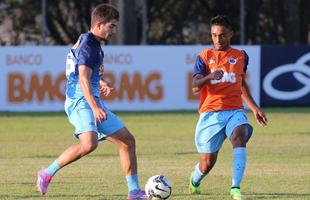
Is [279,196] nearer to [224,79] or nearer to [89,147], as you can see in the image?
[224,79]

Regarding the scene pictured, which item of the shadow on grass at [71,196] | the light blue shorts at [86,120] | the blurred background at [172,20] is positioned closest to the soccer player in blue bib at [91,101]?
the light blue shorts at [86,120]

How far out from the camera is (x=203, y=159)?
11711 mm

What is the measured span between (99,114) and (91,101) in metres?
0.19

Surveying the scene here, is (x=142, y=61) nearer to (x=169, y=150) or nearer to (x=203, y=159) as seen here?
(x=169, y=150)

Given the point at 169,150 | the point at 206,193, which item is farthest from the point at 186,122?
Result: the point at 206,193

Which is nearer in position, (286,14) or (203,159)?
(203,159)

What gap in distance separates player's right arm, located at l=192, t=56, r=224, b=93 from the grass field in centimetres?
120

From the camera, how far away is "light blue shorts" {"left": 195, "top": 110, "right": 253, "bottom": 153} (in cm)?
1154

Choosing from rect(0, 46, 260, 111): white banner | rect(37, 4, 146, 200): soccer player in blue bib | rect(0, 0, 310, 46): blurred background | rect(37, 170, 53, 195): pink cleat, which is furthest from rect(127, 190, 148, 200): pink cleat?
rect(0, 0, 310, 46): blurred background

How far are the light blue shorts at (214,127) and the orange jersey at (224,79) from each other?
0.07 metres

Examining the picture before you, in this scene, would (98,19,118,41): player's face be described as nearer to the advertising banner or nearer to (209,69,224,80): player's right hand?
(209,69,224,80): player's right hand

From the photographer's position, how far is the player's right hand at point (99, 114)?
411 inches

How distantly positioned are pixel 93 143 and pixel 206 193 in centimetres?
168

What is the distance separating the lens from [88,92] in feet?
34.7
